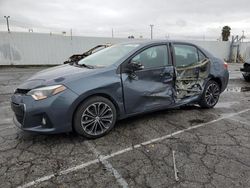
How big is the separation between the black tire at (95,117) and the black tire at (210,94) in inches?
91.5

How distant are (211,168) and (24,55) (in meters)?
16.1

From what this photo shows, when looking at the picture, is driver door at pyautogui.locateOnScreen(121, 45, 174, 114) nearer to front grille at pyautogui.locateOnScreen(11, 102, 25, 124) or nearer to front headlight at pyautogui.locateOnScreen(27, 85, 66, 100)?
front headlight at pyautogui.locateOnScreen(27, 85, 66, 100)

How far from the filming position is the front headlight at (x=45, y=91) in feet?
10.5

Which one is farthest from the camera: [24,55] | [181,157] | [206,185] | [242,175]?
[24,55]

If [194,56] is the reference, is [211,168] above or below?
below

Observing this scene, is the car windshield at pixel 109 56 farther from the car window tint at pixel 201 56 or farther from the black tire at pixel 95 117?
the car window tint at pixel 201 56

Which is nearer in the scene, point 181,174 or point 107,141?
point 181,174

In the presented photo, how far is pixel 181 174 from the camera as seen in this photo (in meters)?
2.69

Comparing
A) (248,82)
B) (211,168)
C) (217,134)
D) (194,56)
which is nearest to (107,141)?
(211,168)

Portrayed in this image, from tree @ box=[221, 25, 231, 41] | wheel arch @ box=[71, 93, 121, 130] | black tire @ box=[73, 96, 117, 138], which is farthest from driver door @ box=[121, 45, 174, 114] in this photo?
tree @ box=[221, 25, 231, 41]

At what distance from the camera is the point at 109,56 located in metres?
4.17

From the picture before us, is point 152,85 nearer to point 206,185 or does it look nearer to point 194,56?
point 194,56

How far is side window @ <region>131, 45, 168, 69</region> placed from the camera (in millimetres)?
4013

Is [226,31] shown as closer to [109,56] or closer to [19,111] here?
[109,56]
